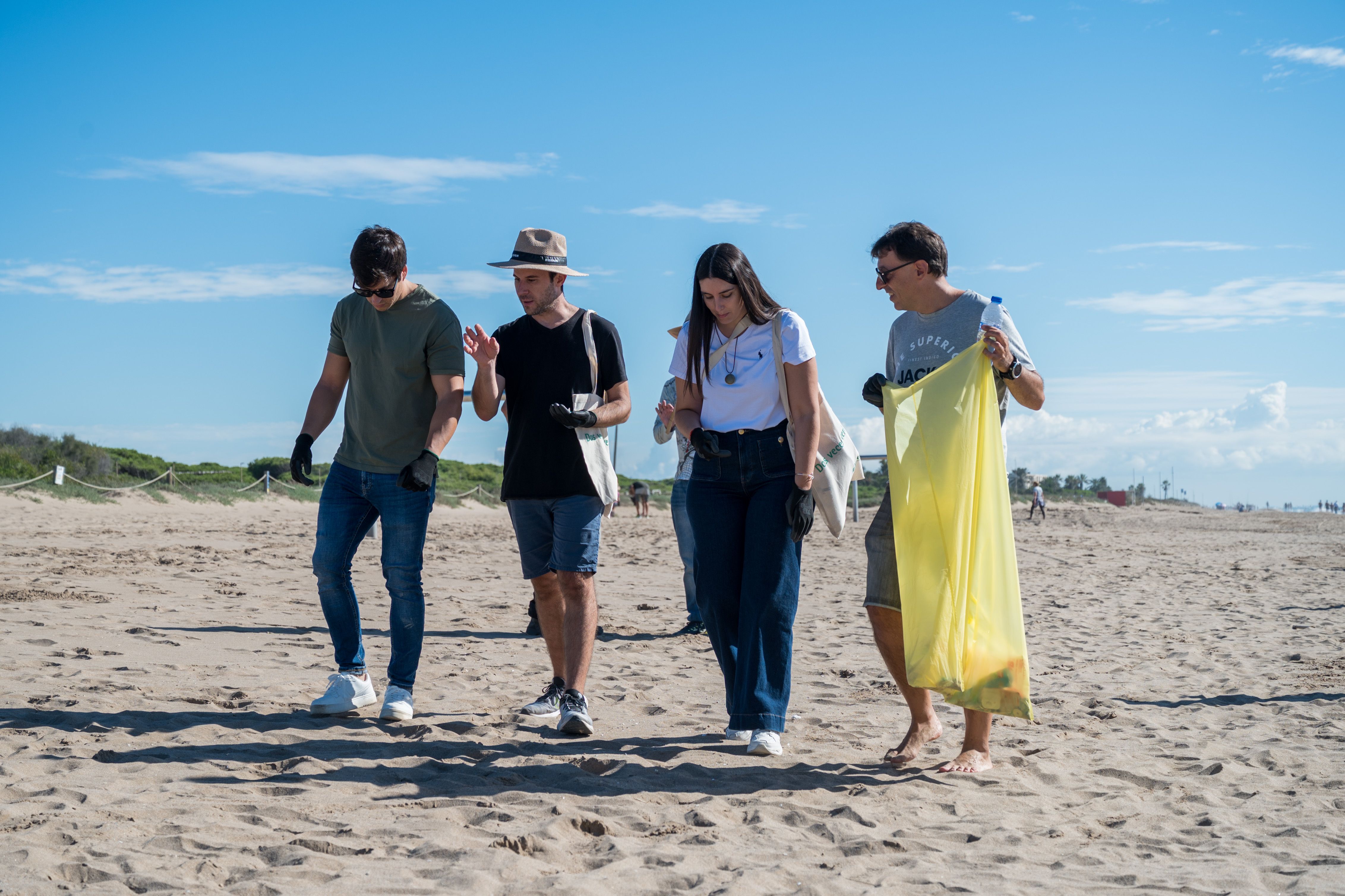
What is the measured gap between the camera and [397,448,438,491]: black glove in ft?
14.0

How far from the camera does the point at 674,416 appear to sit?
4254 millimetres

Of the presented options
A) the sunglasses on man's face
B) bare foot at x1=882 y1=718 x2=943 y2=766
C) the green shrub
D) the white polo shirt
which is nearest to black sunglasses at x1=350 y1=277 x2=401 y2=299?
the sunglasses on man's face

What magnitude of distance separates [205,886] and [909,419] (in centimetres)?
266

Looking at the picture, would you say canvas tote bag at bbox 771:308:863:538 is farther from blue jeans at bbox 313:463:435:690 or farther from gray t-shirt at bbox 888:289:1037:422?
blue jeans at bbox 313:463:435:690

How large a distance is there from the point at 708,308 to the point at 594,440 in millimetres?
793

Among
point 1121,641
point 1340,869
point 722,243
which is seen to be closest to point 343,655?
point 722,243

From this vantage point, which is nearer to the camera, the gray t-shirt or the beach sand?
the beach sand

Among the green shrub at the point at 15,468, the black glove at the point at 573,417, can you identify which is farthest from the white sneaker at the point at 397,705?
the green shrub at the point at 15,468

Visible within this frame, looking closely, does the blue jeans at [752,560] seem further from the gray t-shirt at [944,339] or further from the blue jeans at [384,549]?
the blue jeans at [384,549]

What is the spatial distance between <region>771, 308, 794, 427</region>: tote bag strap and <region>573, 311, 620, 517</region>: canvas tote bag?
2.70ft

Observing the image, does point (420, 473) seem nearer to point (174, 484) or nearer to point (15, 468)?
point (174, 484)

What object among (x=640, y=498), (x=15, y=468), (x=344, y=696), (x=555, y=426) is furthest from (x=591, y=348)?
(x=640, y=498)

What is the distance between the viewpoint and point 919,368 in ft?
13.3

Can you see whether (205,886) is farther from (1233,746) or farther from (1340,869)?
(1233,746)
